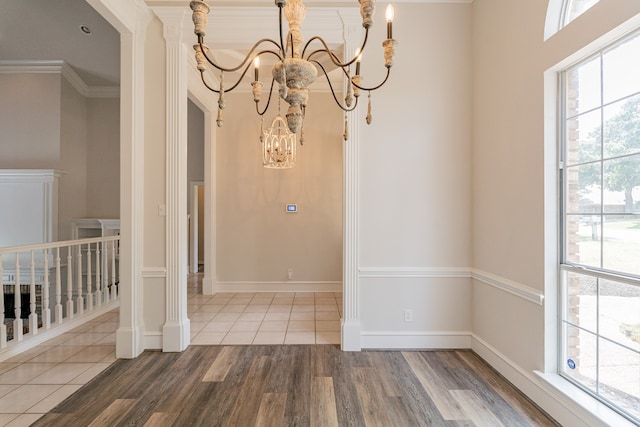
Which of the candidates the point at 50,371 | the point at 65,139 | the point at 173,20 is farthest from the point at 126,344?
the point at 65,139

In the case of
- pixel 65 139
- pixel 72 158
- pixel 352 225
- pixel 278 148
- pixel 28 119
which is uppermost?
pixel 28 119

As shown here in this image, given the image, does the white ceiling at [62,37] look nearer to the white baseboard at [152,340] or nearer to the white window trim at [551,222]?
the white window trim at [551,222]

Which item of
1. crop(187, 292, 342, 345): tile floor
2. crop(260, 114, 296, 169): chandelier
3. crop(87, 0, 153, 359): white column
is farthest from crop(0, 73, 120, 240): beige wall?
crop(87, 0, 153, 359): white column

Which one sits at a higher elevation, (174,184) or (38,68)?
(38,68)

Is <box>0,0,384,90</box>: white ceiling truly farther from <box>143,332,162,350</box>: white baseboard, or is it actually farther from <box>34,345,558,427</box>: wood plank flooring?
<box>34,345,558,427</box>: wood plank flooring

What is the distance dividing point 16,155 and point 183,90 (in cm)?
452

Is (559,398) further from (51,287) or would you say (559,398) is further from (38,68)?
(38,68)

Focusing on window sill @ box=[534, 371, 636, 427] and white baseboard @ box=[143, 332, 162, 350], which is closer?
window sill @ box=[534, 371, 636, 427]

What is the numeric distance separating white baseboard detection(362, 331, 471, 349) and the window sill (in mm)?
867

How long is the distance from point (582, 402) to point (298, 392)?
5.80 ft

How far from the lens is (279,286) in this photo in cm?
501

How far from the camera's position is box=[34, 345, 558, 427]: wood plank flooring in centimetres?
189

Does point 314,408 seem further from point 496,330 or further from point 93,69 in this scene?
point 93,69

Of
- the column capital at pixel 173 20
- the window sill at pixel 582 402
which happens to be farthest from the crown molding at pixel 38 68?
the window sill at pixel 582 402
